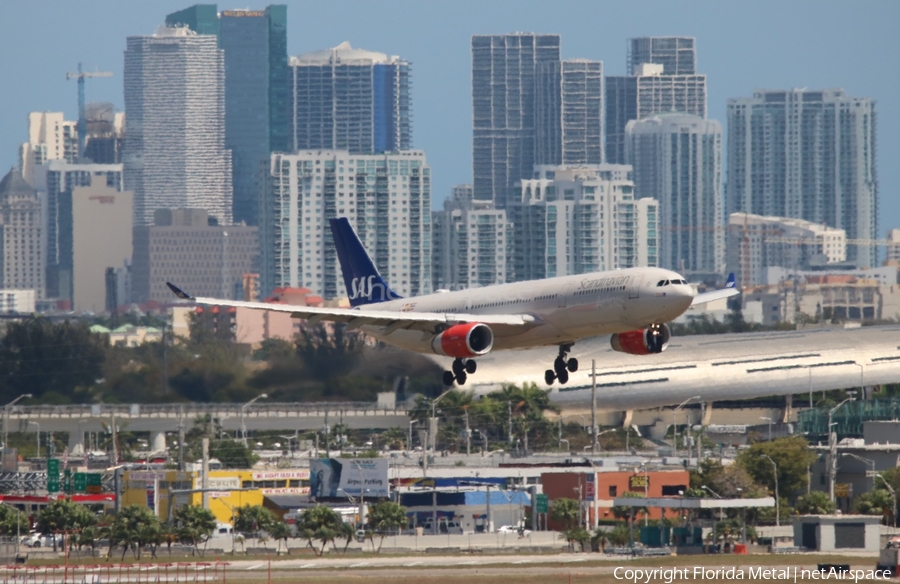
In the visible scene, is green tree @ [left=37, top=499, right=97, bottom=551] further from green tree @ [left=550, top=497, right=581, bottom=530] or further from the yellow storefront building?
green tree @ [left=550, top=497, right=581, bottom=530]

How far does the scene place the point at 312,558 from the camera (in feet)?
323

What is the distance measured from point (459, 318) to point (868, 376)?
124 m

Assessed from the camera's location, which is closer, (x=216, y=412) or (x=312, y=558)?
(x=312, y=558)

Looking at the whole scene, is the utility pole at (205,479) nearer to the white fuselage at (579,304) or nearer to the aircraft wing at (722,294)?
the white fuselage at (579,304)

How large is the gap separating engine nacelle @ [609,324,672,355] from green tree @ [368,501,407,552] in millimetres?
34738

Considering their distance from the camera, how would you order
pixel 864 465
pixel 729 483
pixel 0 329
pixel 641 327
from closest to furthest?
pixel 641 327 < pixel 729 483 < pixel 864 465 < pixel 0 329

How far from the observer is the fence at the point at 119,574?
81875 mm

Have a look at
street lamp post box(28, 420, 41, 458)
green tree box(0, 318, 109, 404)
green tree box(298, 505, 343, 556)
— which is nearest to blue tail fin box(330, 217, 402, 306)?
green tree box(298, 505, 343, 556)

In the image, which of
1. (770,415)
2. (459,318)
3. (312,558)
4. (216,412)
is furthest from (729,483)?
(770,415)

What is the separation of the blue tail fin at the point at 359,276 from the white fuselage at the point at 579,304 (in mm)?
10344

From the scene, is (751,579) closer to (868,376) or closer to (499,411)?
(499,411)

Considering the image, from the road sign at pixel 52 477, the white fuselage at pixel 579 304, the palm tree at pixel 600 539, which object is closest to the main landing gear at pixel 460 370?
the white fuselage at pixel 579 304

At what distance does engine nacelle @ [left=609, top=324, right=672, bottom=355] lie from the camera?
7950 centimetres

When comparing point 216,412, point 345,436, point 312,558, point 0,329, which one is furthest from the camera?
point 0,329
